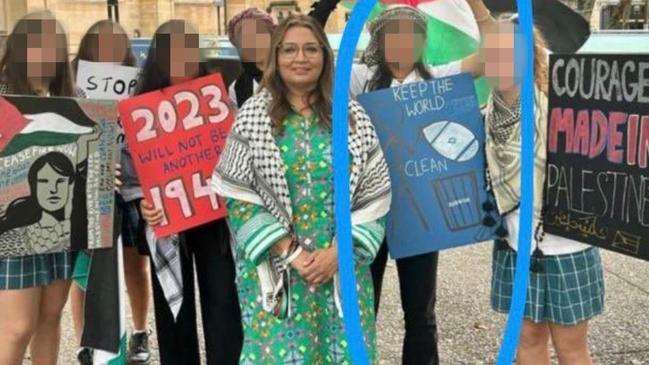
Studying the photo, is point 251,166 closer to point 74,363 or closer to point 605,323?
point 74,363

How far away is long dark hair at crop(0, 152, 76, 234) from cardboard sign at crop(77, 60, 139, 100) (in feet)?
1.96

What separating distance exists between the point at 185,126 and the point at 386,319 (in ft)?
7.46

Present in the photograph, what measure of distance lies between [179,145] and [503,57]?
136cm

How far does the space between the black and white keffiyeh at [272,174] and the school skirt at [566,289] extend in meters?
0.68

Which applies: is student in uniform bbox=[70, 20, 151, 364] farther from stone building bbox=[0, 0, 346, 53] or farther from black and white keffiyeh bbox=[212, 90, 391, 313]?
stone building bbox=[0, 0, 346, 53]

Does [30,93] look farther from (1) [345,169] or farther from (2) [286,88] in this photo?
(1) [345,169]

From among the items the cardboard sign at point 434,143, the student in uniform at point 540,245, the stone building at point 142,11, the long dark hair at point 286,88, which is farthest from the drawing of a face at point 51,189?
the stone building at point 142,11

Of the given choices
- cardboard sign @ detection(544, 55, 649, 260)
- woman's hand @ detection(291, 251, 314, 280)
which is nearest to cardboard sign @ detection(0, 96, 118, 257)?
woman's hand @ detection(291, 251, 314, 280)

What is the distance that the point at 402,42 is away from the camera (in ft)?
10.7

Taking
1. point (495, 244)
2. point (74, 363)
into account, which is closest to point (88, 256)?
point (74, 363)

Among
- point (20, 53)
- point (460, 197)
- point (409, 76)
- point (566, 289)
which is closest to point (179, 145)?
point (20, 53)

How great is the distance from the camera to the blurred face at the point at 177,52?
3293 millimetres

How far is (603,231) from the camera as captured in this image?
2.86m

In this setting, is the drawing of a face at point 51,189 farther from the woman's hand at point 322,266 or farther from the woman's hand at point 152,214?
the woman's hand at point 322,266
